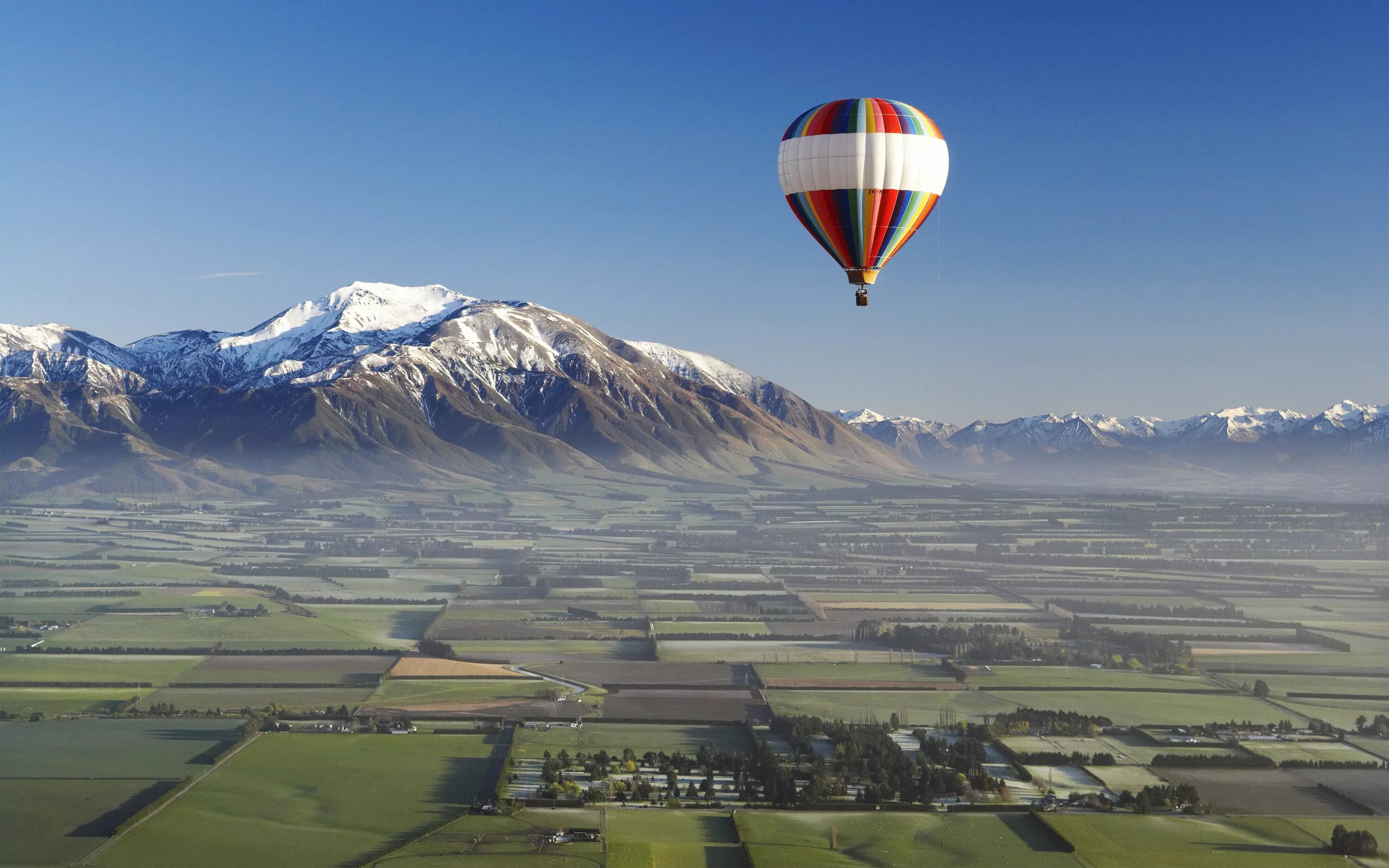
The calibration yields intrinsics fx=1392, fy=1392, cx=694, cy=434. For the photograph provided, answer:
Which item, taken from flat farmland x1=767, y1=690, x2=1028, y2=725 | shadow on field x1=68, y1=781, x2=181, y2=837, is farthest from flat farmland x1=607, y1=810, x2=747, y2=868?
shadow on field x1=68, y1=781, x2=181, y2=837

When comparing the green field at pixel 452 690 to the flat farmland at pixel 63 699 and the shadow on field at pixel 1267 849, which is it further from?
the shadow on field at pixel 1267 849

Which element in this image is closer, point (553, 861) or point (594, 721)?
point (553, 861)

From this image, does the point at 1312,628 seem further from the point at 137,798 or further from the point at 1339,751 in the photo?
the point at 137,798

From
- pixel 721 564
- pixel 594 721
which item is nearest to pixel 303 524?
pixel 721 564

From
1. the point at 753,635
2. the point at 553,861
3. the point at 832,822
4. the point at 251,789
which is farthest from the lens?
the point at 753,635

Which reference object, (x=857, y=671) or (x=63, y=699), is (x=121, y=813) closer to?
(x=63, y=699)

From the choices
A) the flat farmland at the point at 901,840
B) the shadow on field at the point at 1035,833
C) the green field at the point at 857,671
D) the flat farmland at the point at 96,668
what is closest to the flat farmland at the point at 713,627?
the green field at the point at 857,671

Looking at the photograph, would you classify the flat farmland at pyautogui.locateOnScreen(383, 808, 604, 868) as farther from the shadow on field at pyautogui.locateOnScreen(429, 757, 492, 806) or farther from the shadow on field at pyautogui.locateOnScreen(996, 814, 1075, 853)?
the shadow on field at pyautogui.locateOnScreen(996, 814, 1075, 853)
